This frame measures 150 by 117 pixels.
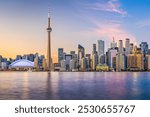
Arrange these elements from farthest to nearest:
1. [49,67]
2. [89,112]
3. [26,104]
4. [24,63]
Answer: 1. [24,63]
2. [49,67]
3. [26,104]
4. [89,112]

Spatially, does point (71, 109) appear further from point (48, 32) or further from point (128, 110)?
point (48, 32)

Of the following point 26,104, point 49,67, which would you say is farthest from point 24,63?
point 26,104

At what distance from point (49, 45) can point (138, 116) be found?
14289 cm

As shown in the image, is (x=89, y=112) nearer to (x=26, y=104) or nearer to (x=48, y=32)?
(x=26, y=104)

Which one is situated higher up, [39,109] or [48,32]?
[48,32]

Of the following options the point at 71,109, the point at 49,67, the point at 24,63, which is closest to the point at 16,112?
the point at 71,109

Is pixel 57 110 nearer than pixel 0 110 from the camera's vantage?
Yes

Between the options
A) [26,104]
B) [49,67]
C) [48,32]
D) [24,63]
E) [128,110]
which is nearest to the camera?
[128,110]

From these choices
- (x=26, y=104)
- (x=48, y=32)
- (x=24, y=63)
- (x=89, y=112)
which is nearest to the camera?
(x=89, y=112)

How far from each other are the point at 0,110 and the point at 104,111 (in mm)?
4815

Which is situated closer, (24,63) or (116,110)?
(116,110)

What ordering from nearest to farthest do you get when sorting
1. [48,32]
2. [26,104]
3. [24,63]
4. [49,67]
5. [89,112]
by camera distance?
[89,112]
[26,104]
[49,67]
[48,32]
[24,63]

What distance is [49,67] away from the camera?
148 meters

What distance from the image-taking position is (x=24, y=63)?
185000 millimetres
